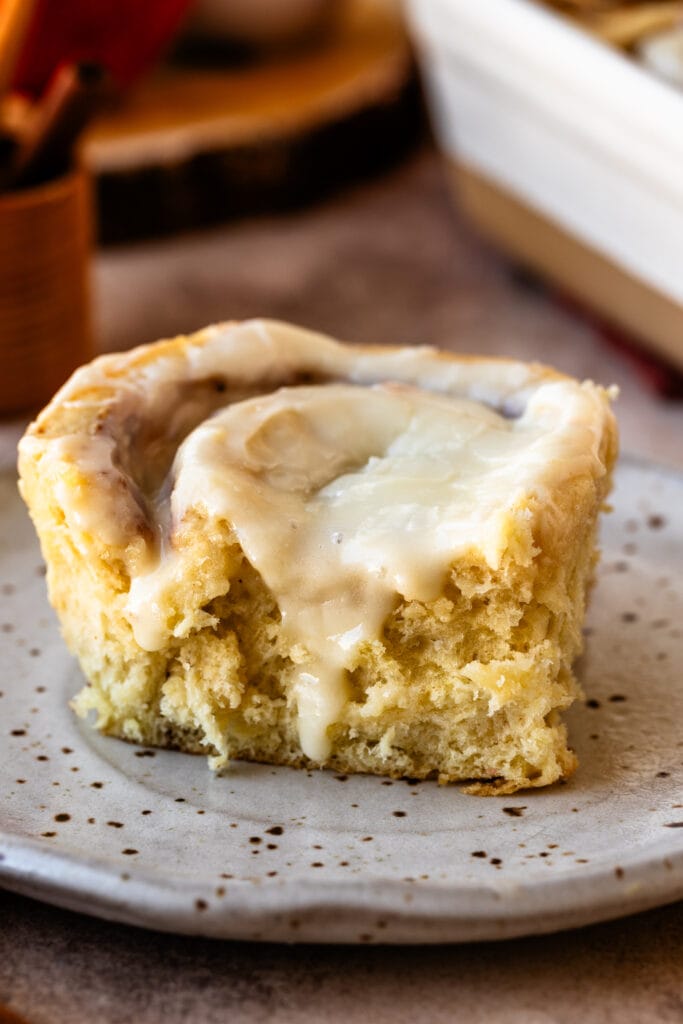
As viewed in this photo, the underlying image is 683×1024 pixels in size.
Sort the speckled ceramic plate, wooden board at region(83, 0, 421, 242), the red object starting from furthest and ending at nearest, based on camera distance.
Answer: wooden board at region(83, 0, 421, 242)
the red object
the speckled ceramic plate

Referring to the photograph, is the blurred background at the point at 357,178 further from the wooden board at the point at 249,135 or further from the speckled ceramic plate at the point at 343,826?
the speckled ceramic plate at the point at 343,826

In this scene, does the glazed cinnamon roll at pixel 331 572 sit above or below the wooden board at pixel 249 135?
above

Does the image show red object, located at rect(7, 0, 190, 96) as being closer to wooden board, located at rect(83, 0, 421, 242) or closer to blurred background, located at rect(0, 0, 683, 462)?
blurred background, located at rect(0, 0, 683, 462)

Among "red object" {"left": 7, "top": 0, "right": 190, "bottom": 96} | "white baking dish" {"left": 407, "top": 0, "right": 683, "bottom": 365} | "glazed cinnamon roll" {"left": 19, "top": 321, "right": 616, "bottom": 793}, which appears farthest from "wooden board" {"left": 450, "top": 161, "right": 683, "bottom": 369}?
"glazed cinnamon roll" {"left": 19, "top": 321, "right": 616, "bottom": 793}

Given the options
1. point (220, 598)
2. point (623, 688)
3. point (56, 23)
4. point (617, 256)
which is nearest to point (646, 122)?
point (617, 256)

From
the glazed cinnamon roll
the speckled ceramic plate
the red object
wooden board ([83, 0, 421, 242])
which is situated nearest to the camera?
the speckled ceramic plate

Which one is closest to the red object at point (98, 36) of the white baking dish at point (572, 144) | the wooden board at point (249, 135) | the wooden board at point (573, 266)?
the wooden board at point (249, 135)

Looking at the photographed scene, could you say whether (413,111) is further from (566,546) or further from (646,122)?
(566,546)
